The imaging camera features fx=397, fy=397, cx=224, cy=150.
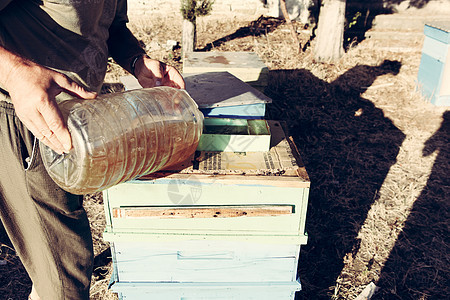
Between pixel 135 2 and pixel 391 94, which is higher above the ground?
pixel 135 2

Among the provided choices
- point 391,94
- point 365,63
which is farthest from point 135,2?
point 391,94

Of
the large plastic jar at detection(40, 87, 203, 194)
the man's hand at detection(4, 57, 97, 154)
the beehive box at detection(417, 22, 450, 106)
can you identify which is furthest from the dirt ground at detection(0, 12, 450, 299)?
the man's hand at detection(4, 57, 97, 154)

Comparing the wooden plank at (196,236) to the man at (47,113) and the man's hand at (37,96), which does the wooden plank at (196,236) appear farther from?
the man's hand at (37,96)

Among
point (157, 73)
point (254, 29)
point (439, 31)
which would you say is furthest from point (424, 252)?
point (254, 29)

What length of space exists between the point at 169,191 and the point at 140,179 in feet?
0.50

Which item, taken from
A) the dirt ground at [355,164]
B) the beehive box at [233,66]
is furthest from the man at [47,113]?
the beehive box at [233,66]

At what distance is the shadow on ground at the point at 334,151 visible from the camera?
3.18 meters

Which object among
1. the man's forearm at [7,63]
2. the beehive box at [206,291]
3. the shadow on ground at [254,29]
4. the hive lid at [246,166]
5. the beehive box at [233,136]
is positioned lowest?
the beehive box at [206,291]

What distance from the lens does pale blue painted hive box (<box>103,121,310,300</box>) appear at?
193 centimetres

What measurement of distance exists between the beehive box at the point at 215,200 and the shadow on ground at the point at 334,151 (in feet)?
3.56

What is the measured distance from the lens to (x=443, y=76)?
17.2 feet

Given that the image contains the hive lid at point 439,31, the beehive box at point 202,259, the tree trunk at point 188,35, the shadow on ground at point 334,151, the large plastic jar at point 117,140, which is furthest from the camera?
the tree trunk at point 188,35

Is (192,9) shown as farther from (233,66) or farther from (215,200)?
(215,200)

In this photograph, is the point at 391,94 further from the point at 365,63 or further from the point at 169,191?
the point at 169,191
